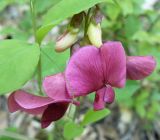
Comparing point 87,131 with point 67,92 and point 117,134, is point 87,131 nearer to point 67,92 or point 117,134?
point 117,134

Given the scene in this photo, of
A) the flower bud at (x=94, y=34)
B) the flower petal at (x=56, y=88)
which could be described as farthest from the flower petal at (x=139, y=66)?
the flower petal at (x=56, y=88)

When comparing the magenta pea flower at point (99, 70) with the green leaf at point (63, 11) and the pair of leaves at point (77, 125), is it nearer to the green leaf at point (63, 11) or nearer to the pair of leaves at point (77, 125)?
the green leaf at point (63, 11)

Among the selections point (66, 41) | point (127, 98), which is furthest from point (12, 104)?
point (127, 98)

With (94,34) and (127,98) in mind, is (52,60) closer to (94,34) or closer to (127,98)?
(94,34)

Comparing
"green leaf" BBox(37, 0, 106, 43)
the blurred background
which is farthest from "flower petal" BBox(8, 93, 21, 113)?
the blurred background

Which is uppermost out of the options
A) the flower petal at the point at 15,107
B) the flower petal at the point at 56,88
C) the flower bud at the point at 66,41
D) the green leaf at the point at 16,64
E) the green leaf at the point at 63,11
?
the green leaf at the point at 63,11

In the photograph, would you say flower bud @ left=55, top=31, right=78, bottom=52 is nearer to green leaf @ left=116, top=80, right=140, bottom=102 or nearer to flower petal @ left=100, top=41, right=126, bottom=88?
flower petal @ left=100, top=41, right=126, bottom=88
